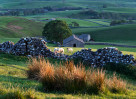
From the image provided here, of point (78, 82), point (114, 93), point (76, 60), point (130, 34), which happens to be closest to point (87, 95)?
point (78, 82)

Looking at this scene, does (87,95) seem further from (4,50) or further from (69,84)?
(4,50)

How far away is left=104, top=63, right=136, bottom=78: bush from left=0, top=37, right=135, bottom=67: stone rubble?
24.6 inches

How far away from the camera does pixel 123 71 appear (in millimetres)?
19625

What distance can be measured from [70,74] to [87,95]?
1292 mm

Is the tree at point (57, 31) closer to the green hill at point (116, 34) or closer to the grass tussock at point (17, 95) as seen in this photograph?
the green hill at point (116, 34)

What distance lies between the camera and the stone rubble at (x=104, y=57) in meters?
20.8

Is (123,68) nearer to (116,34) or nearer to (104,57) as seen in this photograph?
(104,57)

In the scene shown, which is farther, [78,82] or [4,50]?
[4,50]

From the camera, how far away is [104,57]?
21609 mm

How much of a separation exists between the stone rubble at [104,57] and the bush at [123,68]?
60 cm

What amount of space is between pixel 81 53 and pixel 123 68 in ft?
17.5

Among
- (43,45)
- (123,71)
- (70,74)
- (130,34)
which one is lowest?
(130,34)

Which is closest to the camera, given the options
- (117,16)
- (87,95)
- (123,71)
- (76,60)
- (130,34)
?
(87,95)

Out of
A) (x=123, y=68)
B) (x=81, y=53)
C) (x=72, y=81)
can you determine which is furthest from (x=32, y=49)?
(x=72, y=81)
